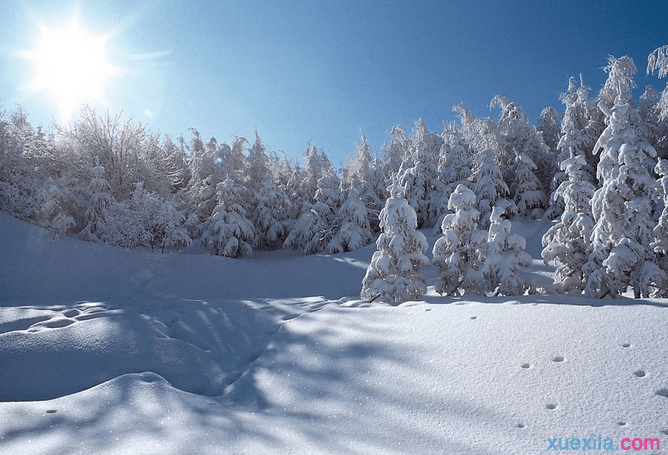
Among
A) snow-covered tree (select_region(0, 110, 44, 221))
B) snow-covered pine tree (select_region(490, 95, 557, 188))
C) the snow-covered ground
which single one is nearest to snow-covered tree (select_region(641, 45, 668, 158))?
snow-covered pine tree (select_region(490, 95, 557, 188))

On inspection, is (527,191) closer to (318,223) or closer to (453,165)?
(453,165)

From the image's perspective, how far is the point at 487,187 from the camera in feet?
66.1

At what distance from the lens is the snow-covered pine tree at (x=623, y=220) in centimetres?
862

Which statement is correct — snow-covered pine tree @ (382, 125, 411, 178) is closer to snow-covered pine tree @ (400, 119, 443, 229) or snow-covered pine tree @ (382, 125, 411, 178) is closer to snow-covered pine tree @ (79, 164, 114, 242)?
snow-covered pine tree @ (400, 119, 443, 229)

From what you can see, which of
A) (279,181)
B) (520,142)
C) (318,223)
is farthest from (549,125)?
(279,181)

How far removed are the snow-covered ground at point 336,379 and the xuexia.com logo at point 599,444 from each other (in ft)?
0.05

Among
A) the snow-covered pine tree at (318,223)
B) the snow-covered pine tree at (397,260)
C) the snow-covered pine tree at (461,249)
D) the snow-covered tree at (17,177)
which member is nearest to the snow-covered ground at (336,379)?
the snow-covered pine tree at (461,249)

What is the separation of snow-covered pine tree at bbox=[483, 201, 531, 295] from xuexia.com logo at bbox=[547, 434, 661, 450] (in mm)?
6756

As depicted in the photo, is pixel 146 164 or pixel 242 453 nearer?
pixel 242 453

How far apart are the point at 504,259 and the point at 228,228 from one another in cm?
1636

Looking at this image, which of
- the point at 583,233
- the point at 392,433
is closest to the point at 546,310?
the point at 392,433

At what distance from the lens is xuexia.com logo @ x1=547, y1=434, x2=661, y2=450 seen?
3.03 meters

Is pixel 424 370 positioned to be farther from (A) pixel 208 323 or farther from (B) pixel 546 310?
(A) pixel 208 323

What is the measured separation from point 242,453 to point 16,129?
90.5ft
